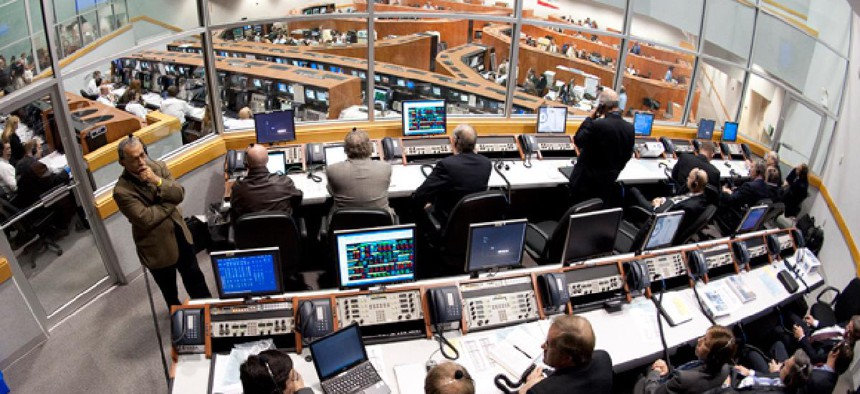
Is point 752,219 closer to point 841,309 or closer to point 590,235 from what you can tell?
point 841,309

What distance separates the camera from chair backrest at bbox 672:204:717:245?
3928mm

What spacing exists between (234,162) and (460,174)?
2.04 metres

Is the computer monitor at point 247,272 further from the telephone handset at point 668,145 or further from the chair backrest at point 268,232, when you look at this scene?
the telephone handset at point 668,145

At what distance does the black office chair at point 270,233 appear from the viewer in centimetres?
320

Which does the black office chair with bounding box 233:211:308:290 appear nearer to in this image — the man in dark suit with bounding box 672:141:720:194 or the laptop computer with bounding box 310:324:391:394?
the laptop computer with bounding box 310:324:391:394

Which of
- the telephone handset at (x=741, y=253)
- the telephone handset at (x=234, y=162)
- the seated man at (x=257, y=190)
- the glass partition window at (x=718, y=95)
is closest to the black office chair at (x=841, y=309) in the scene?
the telephone handset at (x=741, y=253)

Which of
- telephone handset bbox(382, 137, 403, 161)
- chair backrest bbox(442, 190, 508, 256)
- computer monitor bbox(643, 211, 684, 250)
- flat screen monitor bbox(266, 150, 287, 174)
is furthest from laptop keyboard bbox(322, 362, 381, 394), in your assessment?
telephone handset bbox(382, 137, 403, 161)

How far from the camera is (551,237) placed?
3.54m

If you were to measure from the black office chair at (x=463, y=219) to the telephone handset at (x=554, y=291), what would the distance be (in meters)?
0.60

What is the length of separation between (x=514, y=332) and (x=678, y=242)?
1.93m

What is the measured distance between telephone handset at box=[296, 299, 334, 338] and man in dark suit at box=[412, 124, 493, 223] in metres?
1.32

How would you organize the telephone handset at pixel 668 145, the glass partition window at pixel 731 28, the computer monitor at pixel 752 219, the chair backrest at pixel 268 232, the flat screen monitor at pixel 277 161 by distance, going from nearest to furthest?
the chair backrest at pixel 268 232, the computer monitor at pixel 752 219, the flat screen monitor at pixel 277 161, the telephone handset at pixel 668 145, the glass partition window at pixel 731 28

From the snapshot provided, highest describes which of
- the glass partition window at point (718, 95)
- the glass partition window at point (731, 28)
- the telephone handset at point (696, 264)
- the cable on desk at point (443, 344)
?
the glass partition window at point (731, 28)

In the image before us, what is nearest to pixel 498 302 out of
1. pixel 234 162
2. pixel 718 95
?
pixel 234 162
